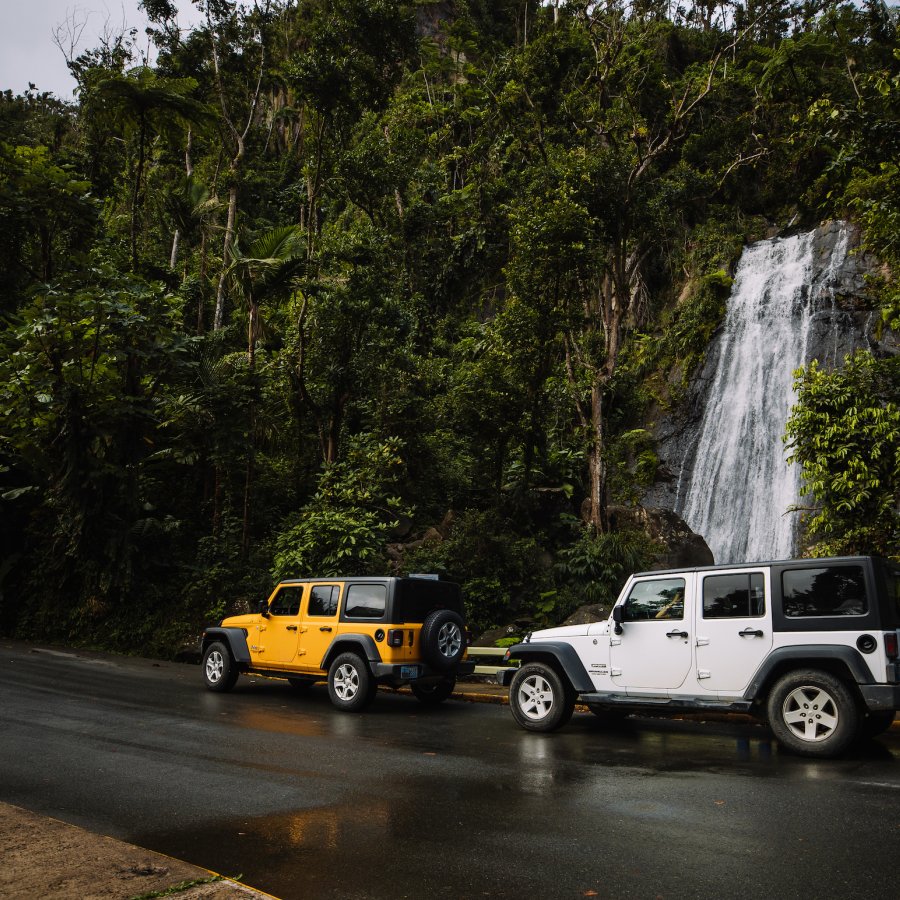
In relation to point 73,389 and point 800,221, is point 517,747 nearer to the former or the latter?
point 73,389

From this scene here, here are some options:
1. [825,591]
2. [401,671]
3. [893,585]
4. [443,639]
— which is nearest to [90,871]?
[401,671]

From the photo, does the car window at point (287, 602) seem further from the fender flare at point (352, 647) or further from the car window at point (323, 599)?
the fender flare at point (352, 647)

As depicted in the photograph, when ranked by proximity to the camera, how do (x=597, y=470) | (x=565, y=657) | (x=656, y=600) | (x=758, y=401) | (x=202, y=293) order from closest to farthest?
(x=656, y=600) < (x=565, y=657) < (x=597, y=470) < (x=758, y=401) < (x=202, y=293)

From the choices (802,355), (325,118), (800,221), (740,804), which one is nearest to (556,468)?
(802,355)

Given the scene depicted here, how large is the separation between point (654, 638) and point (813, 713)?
1.70 m

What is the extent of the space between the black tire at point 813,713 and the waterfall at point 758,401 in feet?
49.4

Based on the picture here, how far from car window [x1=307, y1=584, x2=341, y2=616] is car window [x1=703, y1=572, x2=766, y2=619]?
17.3 ft

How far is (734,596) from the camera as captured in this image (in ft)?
26.3

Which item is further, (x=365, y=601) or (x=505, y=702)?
(x=505, y=702)

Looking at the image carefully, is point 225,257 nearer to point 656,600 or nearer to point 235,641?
point 235,641

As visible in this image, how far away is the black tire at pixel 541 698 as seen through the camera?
8898mm

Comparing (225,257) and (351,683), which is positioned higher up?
(225,257)

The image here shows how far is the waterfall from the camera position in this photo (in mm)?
22672

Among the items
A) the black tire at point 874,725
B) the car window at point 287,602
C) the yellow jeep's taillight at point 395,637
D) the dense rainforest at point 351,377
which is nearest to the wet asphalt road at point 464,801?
the black tire at point 874,725
